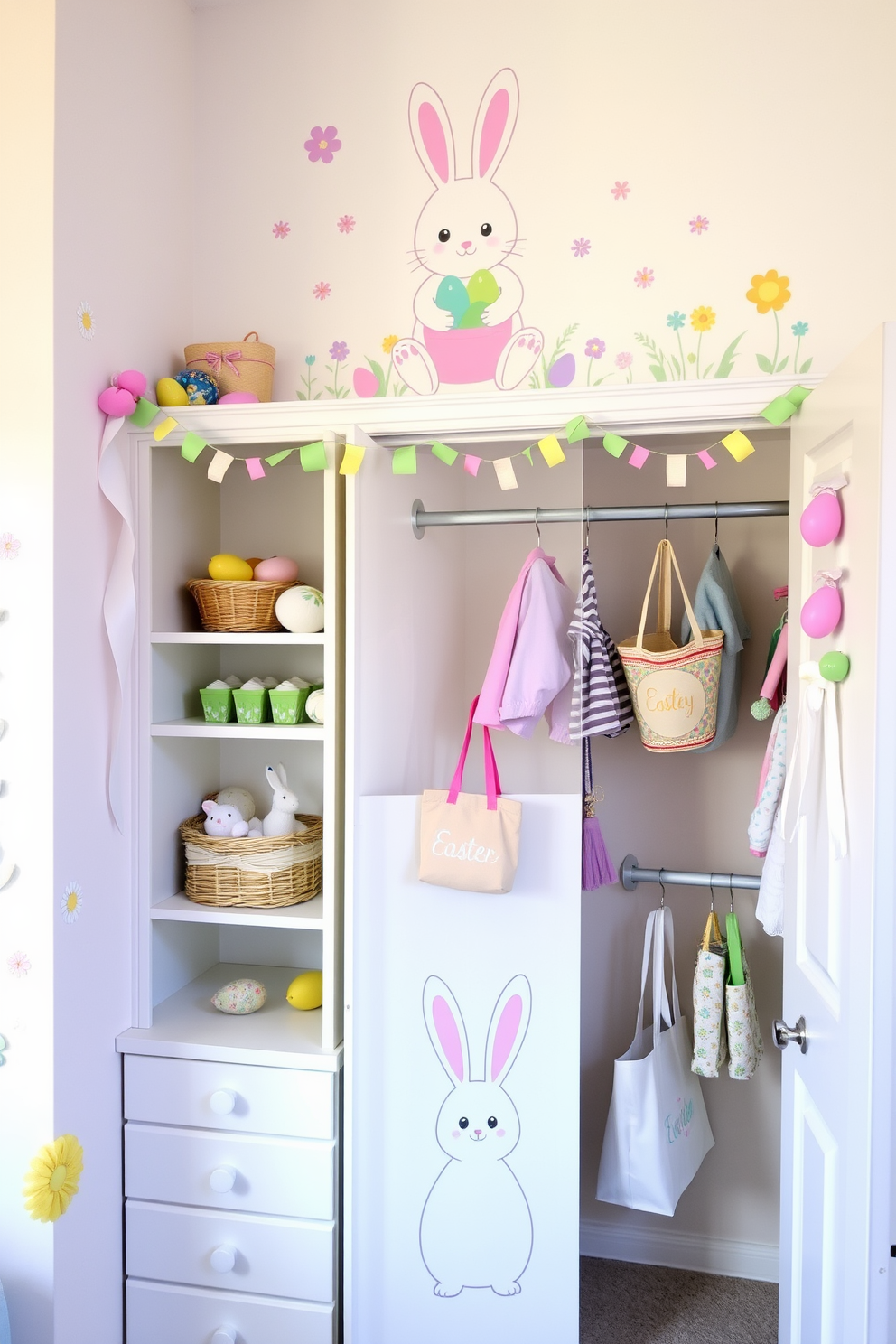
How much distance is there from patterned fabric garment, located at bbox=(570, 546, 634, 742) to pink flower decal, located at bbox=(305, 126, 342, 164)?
A: 1.07 m

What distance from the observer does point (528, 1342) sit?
5.90ft

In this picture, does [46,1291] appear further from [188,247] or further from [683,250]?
[683,250]

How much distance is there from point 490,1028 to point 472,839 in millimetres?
367

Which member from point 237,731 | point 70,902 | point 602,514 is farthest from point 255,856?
point 602,514

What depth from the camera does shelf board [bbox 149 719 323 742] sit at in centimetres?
191

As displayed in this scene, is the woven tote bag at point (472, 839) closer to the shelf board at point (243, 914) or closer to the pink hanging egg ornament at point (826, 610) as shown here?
the shelf board at point (243, 914)

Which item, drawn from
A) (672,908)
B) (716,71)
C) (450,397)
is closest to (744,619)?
(672,908)

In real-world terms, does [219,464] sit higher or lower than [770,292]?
lower

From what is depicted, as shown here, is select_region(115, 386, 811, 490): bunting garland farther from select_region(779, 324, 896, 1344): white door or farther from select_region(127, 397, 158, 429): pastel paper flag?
select_region(779, 324, 896, 1344): white door

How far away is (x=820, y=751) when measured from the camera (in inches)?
55.3

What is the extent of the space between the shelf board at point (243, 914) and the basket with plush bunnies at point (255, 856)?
0.07ft

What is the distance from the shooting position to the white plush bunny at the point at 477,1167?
5.91 ft

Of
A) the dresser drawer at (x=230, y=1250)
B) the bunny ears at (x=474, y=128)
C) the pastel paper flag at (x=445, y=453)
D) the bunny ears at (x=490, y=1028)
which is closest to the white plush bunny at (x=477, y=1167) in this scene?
the bunny ears at (x=490, y=1028)

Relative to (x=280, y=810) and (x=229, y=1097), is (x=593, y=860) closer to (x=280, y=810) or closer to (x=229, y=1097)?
(x=280, y=810)
